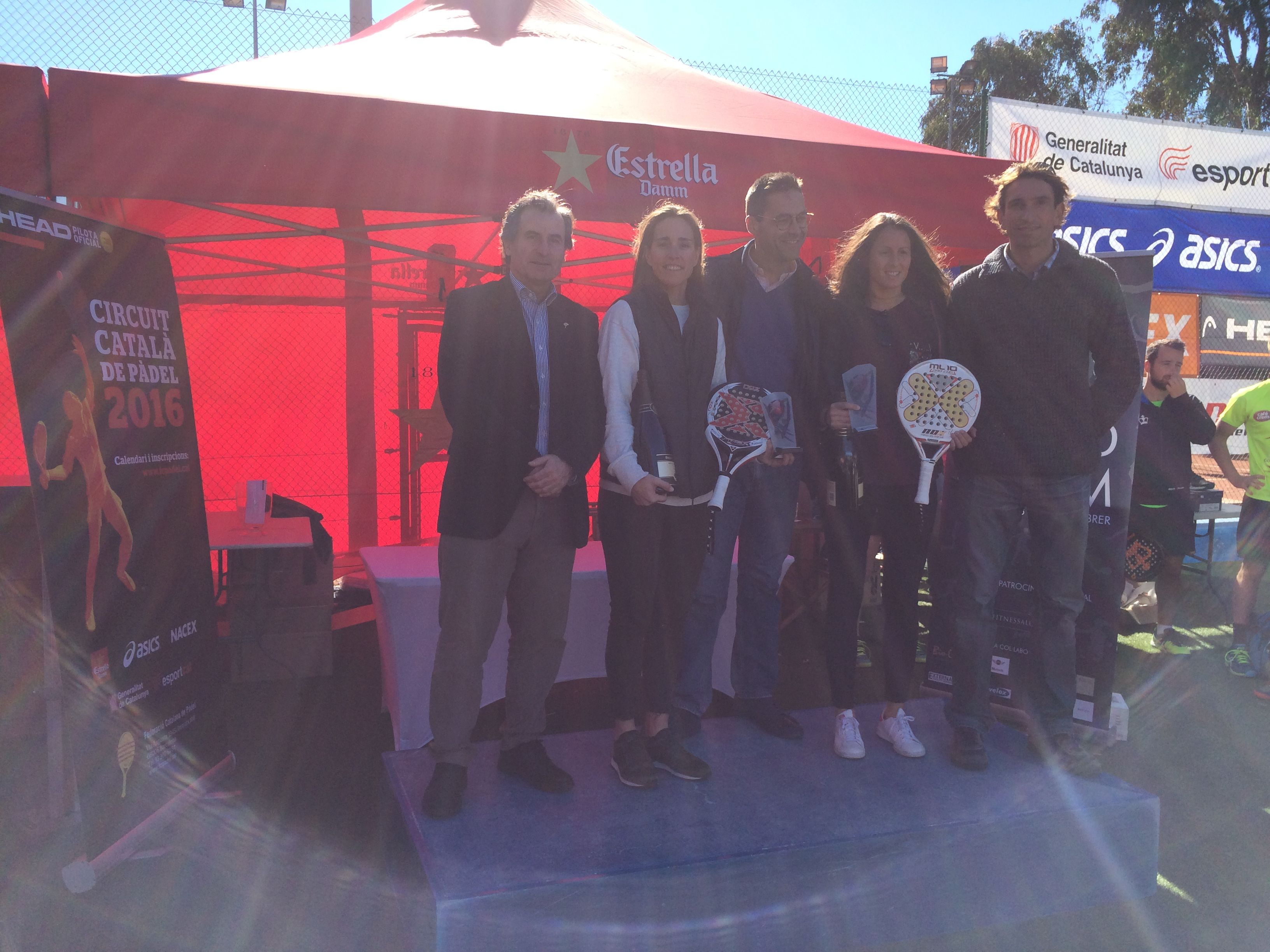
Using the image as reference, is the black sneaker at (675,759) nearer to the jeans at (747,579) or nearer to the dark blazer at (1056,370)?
the jeans at (747,579)

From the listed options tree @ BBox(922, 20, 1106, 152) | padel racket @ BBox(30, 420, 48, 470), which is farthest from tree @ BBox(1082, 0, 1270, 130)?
padel racket @ BBox(30, 420, 48, 470)

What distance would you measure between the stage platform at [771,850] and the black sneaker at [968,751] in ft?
0.13

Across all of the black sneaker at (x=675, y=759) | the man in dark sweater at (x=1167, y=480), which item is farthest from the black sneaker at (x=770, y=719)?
the man in dark sweater at (x=1167, y=480)

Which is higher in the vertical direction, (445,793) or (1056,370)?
(1056,370)

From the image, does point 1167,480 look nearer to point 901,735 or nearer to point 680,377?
point 901,735

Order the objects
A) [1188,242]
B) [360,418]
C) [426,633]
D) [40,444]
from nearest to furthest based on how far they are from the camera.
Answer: [40,444], [426,633], [360,418], [1188,242]

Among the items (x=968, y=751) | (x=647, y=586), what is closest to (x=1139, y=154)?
(x=968, y=751)

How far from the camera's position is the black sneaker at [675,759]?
251 centimetres

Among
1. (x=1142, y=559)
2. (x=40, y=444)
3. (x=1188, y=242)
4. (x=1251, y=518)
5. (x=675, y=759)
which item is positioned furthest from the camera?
(x=1188, y=242)

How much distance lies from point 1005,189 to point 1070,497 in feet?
3.24

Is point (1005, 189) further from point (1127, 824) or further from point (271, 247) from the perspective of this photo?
point (271, 247)

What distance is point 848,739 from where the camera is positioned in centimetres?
271

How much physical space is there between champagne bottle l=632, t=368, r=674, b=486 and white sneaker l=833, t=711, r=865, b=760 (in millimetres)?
1051

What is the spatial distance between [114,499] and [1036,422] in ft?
8.82
